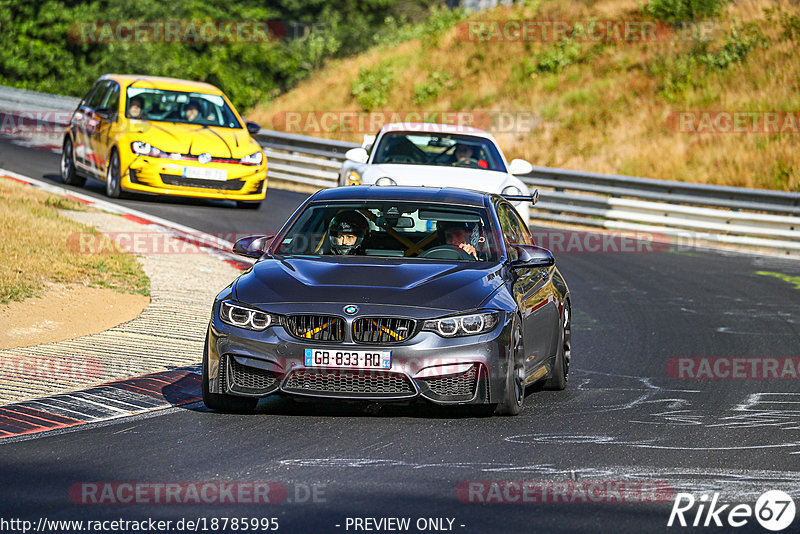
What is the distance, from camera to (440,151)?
1708 centimetres

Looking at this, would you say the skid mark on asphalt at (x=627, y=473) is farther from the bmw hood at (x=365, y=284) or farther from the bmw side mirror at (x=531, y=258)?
the bmw side mirror at (x=531, y=258)

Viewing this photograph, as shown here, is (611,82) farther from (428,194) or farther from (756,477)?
(756,477)

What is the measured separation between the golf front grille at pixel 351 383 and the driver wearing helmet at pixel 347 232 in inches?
53.8

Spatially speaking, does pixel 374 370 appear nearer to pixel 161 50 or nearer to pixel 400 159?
pixel 400 159

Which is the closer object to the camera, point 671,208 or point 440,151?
point 440,151

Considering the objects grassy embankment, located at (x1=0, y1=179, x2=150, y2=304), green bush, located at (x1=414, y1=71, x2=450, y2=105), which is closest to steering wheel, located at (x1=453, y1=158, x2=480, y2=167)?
grassy embankment, located at (x1=0, y1=179, x2=150, y2=304)

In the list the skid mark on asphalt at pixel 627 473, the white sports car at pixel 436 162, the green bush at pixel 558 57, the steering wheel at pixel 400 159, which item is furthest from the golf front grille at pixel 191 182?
the green bush at pixel 558 57

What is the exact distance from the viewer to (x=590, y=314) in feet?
46.2

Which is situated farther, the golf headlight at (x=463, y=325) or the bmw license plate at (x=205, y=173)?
the bmw license plate at (x=205, y=173)

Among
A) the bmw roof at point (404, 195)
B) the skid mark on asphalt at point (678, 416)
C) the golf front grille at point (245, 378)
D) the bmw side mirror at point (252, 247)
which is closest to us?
the skid mark on asphalt at point (678, 416)

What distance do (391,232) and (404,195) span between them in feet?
1.13

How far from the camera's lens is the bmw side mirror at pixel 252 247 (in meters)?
8.95

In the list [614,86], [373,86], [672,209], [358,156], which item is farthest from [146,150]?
[373,86]

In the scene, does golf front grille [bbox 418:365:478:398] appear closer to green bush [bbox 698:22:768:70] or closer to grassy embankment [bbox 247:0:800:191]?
grassy embankment [bbox 247:0:800:191]
